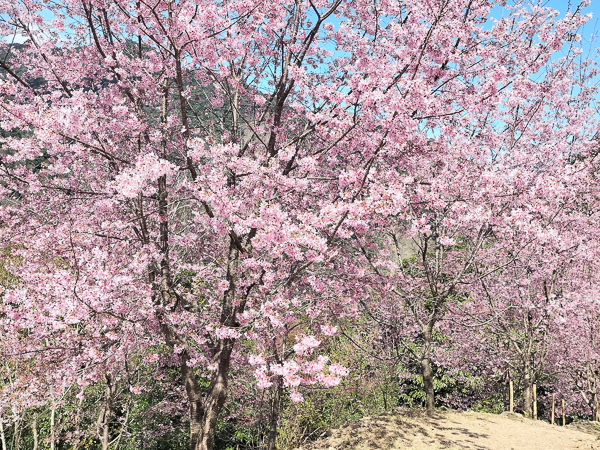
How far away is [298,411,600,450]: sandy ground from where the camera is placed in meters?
6.64

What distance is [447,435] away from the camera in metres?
7.00

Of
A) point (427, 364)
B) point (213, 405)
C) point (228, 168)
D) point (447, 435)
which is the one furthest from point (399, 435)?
point (228, 168)

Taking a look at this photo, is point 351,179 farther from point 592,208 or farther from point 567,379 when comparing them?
point 567,379

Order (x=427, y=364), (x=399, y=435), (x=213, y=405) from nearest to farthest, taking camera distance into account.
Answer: (x=213, y=405), (x=399, y=435), (x=427, y=364)

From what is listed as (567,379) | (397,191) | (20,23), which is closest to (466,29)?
(397,191)

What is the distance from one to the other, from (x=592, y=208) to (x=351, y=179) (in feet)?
32.0

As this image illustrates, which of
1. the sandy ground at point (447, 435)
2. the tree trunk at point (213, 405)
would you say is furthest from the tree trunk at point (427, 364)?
the tree trunk at point (213, 405)

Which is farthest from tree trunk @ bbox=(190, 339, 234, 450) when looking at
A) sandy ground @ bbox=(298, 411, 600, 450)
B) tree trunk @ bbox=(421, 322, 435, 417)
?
tree trunk @ bbox=(421, 322, 435, 417)

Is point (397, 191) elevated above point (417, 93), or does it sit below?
below

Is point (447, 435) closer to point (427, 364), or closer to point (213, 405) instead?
point (427, 364)

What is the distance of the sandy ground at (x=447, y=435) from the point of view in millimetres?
6645

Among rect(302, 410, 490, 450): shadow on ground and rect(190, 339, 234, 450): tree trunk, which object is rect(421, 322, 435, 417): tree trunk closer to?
rect(302, 410, 490, 450): shadow on ground

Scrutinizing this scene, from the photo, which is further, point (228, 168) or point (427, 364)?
point (427, 364)

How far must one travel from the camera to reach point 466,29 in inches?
233
